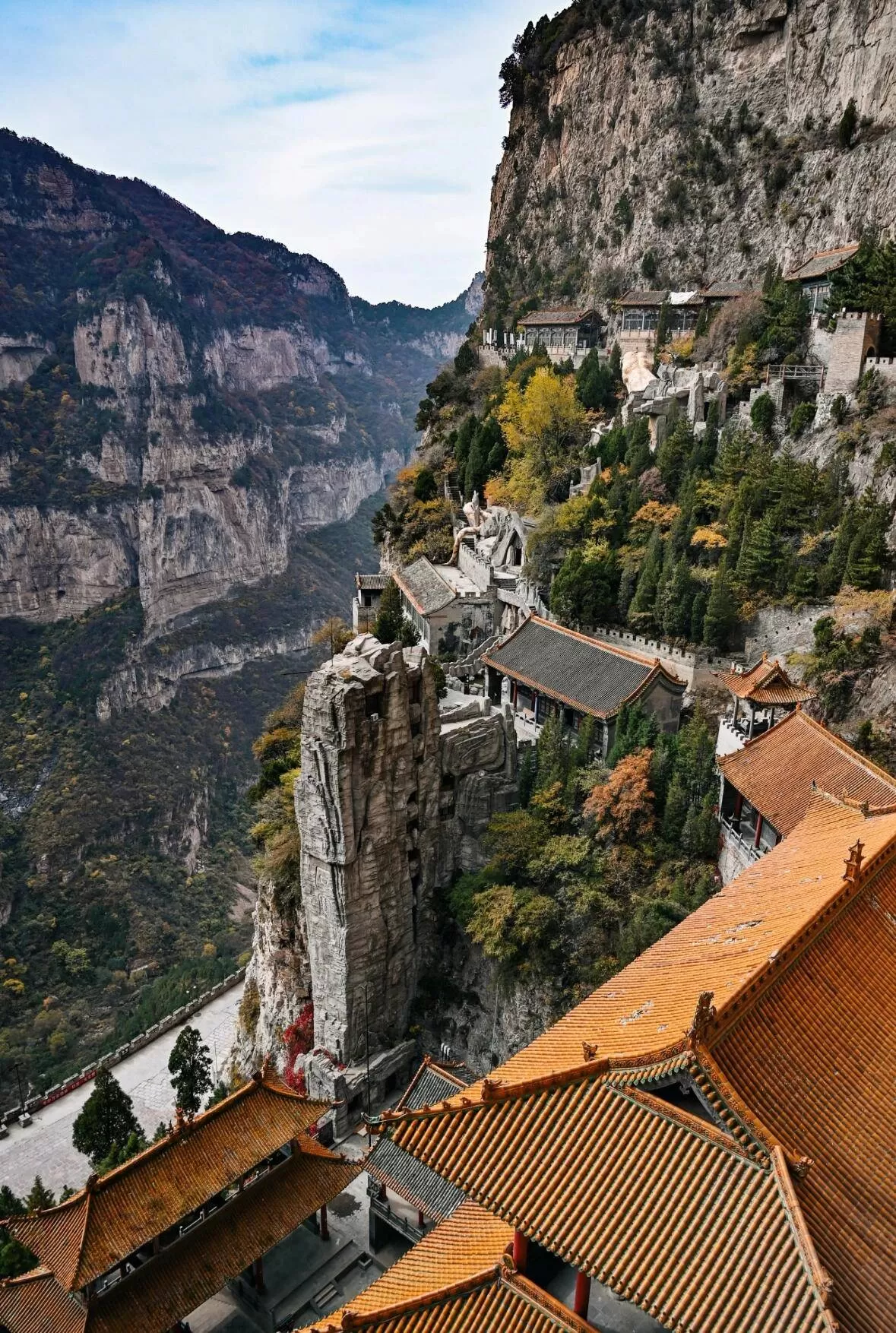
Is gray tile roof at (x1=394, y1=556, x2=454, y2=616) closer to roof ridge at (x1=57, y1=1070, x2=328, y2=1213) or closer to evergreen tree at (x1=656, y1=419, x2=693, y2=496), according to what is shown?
evergreen tree at (x1=656, y1=419, x2=693, y2=496)

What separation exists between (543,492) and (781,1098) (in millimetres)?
41021

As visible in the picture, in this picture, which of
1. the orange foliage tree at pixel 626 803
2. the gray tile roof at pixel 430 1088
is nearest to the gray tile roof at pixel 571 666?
the orange foliage tree at pixel 626 803

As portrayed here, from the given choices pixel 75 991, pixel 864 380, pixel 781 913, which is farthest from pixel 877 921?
Answer: pixel 75 991

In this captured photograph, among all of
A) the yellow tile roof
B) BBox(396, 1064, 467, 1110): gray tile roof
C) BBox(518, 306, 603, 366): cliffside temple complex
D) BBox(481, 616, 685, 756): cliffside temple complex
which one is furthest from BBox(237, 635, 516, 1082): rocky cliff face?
BBox(518, 306, 603, 366): cliffside temple complex

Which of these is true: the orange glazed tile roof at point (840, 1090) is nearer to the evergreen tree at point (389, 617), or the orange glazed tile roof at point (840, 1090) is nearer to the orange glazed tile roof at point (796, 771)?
the orange glazed tile roof at point (796, 771)

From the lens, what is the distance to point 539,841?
32.6 metres

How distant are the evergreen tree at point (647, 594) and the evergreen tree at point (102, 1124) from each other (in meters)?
27.9

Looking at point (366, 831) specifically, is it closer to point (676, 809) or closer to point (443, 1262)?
point (676, 809)

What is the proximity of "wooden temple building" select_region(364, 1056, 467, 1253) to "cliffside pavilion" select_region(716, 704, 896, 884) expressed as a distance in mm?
10877

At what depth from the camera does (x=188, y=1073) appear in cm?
3809

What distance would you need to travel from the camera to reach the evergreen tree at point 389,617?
150 feet

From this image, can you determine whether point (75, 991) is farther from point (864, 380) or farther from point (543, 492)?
point (864, 380)

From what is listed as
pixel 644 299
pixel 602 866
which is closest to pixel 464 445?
pixel 644 299

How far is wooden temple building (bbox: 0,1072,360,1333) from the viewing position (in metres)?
21.5
